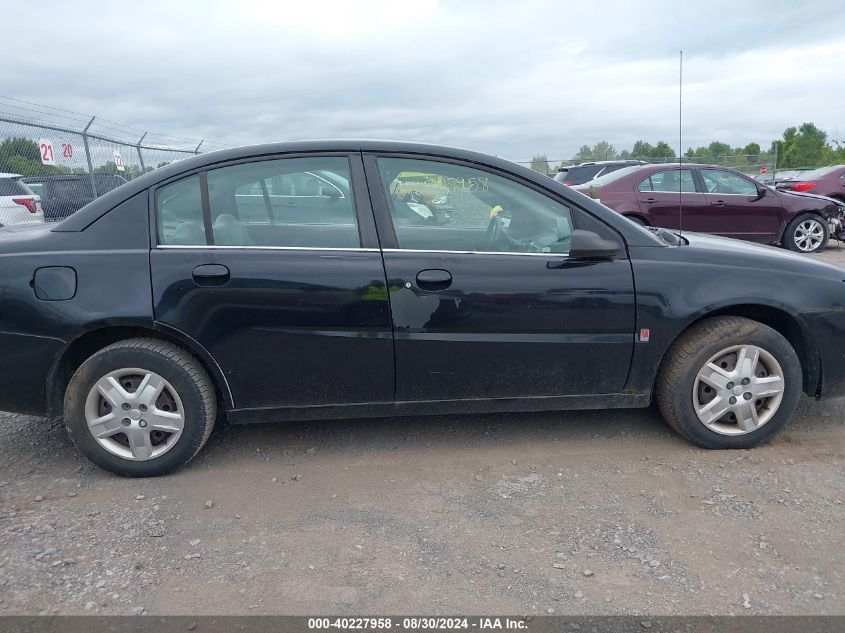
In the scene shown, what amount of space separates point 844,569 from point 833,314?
4.72ft

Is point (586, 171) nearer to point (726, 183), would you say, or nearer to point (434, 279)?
point (726, 183)

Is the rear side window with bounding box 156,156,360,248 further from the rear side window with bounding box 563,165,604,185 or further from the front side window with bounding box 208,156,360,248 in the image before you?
the rear side window with bounding box 563,165,604,185

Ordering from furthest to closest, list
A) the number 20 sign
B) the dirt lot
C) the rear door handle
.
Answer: the number 20 sign, the rear door handle, the dirt lot

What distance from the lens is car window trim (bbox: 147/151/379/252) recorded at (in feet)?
10.8

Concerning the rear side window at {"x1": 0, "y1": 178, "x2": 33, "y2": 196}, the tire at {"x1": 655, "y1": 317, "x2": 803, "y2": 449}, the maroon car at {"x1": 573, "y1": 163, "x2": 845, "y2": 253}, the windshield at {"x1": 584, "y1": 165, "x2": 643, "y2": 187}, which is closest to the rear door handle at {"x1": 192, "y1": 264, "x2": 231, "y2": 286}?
the tire at {"x1": 655, "y1": 317, "x2": 803, "y2": 449}

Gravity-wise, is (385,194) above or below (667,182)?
below

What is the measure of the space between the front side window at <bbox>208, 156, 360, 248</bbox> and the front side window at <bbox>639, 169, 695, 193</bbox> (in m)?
7.31

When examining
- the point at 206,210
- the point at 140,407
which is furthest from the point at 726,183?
the point at 140,407

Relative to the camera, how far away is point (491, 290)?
10.8ft

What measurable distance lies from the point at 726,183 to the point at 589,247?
7.89 meters

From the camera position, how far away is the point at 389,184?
3391 millimetres

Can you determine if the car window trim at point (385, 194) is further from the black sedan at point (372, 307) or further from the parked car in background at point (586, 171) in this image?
the parked car in background at point (586, 171)

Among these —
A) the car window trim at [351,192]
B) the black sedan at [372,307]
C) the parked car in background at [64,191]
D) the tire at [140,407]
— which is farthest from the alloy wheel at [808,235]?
the parked car in background at [64,191]

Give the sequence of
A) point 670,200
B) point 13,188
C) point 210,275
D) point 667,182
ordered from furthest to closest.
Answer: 1. point 13,188
2. point 667,182
3. point 670,200
4. point 210,275
